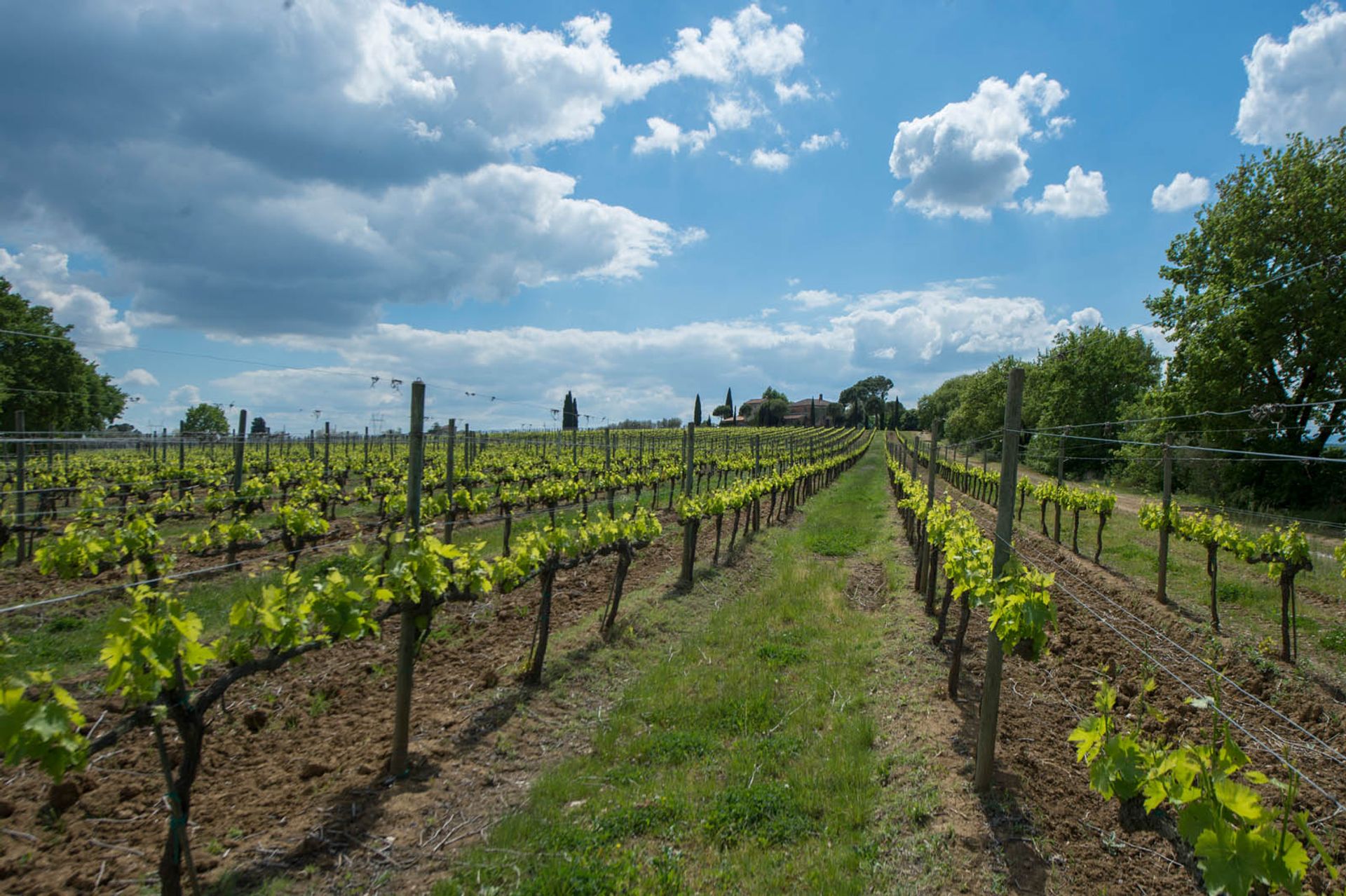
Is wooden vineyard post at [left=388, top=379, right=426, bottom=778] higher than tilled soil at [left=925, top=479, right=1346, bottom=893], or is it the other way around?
wooden vineyard post at [left=388, top=379, right=426, bottom=778]

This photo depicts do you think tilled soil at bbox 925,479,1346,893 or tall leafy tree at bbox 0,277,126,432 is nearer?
tilled soil at bbox 925,479,1346,893

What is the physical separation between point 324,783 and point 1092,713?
666 cm

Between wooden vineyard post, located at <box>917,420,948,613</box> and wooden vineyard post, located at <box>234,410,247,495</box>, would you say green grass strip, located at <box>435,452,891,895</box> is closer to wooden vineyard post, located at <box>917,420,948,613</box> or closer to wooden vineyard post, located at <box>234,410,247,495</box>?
wooden vineyard post, located at <box>917,420,948,613</box>

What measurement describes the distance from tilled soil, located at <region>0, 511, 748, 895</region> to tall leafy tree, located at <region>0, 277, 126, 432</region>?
42.2 meters

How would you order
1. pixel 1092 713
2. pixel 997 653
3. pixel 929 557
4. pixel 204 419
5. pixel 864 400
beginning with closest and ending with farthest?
pixel 997 653 < pixel 1092 713 < pixel 929 557 < pixel 204 419 < pixel 864 400

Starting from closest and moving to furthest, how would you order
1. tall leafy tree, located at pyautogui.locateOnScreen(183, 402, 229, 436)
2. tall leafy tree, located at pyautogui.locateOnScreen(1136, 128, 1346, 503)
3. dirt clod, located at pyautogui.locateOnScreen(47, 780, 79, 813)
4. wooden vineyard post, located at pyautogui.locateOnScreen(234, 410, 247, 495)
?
dirt clod, located at pyautogui.locateOnScreen(47, 780, 79, 813) → wooden vineyard post, located at pyautogui.locateOnScreen(234, 410, 247, 495) → tall leafy tree, located at pyautogui.locateOnScreen(1136, 128, 1346, 503) → tall leafy tree, located at pyautogui.locateOnScreen(183, 402, 229, 436)

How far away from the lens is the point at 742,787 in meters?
4.68

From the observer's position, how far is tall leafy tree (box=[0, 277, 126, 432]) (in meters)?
37.4

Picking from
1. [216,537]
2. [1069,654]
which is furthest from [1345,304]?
[216,537]

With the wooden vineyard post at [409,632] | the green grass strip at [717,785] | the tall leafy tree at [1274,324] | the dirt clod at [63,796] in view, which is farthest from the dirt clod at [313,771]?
the tall leafy tree at [1274,324]

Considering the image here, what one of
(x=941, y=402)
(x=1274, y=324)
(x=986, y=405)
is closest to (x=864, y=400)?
(x=941, y=402)

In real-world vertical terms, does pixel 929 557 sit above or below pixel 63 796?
above

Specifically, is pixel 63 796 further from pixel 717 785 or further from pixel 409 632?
pixel 717 785

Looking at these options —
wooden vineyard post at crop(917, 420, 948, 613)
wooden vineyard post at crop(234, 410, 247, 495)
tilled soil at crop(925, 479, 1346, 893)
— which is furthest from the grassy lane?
wooden vineyard post at crop(234, 410, 247, 495)
